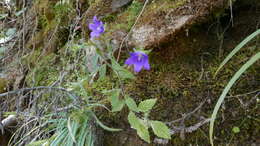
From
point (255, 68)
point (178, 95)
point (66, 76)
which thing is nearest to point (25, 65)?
point (66, 76)

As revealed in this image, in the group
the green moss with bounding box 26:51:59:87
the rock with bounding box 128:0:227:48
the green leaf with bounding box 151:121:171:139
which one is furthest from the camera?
the green moss with bounding box 26:51:59:87

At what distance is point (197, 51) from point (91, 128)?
0.57 meters

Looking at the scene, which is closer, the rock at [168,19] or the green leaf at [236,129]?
the green leaf at [236,129]

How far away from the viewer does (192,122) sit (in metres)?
0.90

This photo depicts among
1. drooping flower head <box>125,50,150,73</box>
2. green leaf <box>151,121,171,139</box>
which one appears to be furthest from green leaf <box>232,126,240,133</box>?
drooping flower head <box>125,50,150,73</box>

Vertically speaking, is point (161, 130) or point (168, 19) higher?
point (168, 19)

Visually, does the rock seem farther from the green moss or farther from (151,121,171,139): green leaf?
the green moss

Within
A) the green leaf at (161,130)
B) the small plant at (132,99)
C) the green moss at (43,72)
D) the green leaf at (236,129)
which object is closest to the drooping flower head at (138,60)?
the small plant at (132,99)

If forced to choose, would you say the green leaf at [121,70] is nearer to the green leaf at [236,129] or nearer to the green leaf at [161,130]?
the green leaf at [161,130]

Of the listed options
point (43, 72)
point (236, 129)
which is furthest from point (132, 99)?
point (43, 72)

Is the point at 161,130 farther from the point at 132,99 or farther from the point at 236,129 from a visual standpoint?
the point at 236,129

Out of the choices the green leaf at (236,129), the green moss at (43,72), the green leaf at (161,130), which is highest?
the green moss at (43,72)

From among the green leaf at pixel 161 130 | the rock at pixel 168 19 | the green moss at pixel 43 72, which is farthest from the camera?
the green moss at pixel 43 72

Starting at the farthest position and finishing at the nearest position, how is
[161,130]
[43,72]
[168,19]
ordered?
[43,72]
[168,19]
[161,130]
